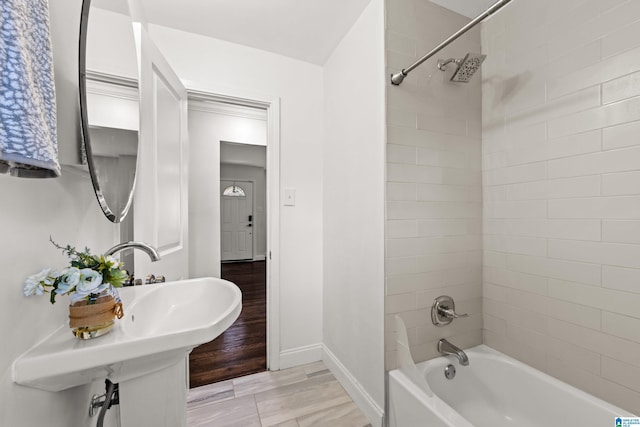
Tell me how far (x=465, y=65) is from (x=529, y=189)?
29.9 inches

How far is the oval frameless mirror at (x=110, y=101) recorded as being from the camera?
34.1 inches

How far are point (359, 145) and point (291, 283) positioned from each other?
116 cm

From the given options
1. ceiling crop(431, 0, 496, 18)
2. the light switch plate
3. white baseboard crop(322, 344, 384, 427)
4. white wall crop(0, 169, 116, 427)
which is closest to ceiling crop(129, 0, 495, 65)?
ceiling crop(431, 0, 496, 18)

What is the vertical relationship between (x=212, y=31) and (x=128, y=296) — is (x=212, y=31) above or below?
above

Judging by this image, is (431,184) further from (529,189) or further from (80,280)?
(80,280)

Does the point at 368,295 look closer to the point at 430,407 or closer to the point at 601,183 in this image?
the point at 430,407

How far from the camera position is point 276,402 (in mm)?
1586

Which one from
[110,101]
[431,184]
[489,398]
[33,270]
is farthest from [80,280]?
[489,398]

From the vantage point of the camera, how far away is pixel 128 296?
40.1 inches

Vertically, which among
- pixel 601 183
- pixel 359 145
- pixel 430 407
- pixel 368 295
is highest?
pixel 359 145

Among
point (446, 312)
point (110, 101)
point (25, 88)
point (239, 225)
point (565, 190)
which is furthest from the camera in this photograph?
point (239, 225)

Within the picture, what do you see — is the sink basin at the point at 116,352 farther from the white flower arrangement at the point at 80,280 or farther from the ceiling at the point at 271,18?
the ceiling at the point at 271,18

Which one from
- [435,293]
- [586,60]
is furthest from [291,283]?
[586,60]

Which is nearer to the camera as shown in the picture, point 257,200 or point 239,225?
point 239,225
